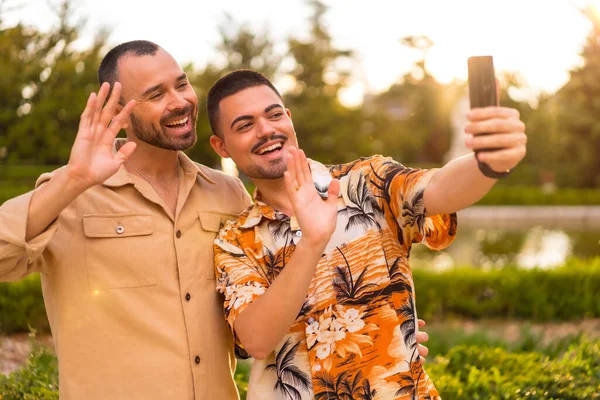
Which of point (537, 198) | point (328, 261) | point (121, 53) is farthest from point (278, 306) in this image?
point (537, 198)

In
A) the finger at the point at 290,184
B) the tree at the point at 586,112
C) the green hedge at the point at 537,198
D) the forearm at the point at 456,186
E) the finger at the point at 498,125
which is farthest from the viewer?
the tree at the point at 586,112

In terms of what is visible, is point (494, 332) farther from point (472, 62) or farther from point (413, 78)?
point (413, 78)

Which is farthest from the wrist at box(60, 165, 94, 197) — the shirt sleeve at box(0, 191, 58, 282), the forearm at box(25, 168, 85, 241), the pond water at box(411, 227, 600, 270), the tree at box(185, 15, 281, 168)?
the tree at box(185, 15, 281, 168)

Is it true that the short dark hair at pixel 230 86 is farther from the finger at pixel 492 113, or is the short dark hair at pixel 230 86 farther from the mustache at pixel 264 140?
the finger at pixel 492 113

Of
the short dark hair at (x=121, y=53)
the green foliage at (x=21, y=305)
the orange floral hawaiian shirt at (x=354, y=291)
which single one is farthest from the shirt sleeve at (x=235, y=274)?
the green foliage at (x=21, y=305)

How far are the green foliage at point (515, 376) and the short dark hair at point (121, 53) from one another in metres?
2.42

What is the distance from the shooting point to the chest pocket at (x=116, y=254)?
2559mm

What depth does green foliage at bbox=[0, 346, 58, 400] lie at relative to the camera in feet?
12.4

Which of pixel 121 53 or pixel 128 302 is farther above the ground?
pixel 121 53

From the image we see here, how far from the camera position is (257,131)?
8.41 feet

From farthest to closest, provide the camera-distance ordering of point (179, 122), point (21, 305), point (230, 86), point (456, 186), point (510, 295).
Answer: point (510, 295) → point (21, 305) → point (179, 122) → point (230, 86) → point (456, 186)

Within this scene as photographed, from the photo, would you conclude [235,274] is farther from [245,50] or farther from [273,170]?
[245,50]

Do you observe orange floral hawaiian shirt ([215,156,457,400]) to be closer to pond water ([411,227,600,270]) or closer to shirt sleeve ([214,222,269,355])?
shirt sleeve ([214,222,269,355])

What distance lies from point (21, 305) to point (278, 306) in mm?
5780
